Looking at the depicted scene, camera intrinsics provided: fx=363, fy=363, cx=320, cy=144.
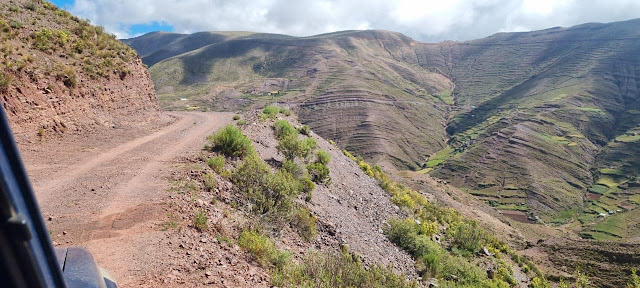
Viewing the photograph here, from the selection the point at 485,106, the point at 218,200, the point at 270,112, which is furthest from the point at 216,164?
the point at 485,106

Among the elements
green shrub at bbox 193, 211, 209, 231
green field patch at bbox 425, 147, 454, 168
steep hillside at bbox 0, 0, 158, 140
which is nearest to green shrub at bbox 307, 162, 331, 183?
green shrub at bbox 193, 211, 209, 231

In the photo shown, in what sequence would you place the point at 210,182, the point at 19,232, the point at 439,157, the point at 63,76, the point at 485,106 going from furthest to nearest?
the point at 485,106
the point at 439,157
the point at 63,76
the point at 210,182
the point at 19,232

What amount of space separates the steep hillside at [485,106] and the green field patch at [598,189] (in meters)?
0.33

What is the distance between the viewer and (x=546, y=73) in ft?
509

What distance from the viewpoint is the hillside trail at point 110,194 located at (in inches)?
261

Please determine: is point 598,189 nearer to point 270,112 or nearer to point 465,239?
point 465,239

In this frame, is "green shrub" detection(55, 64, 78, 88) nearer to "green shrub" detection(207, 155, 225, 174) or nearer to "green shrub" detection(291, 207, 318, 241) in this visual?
"green shrub" detection(207, 155, 225, 174)

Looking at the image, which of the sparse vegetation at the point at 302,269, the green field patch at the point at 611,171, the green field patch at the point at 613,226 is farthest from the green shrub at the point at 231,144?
the green field patch at the point at 611,171

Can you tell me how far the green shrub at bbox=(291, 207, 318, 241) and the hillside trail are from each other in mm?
3872

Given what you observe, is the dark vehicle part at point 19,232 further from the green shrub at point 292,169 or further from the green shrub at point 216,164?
the green shrub at point 292,169

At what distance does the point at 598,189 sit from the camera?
83.2 metres

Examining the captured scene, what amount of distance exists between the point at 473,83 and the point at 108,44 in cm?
17756

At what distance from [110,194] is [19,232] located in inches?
348

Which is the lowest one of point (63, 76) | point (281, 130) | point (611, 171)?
point (611, 171)
